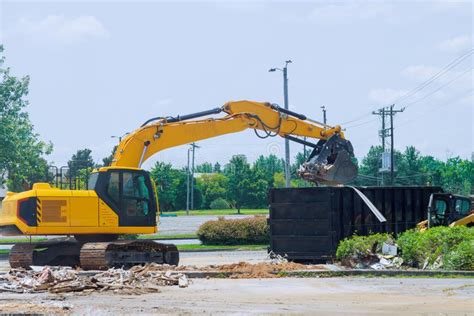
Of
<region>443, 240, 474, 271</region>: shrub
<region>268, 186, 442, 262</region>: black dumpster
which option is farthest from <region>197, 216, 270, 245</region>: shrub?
<region>443, 240, 474, 271</region>: shrub

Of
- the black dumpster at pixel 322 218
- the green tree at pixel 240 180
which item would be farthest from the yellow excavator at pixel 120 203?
the green tree at pixel 240 180

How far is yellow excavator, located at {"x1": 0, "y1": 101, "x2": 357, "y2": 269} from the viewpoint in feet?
74.4

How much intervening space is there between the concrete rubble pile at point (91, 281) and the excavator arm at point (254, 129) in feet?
Result: 17.1

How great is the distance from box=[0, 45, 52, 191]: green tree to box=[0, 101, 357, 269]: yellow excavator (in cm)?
2037

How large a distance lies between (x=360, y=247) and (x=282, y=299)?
20.9 ft

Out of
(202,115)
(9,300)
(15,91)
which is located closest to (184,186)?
(15,91)

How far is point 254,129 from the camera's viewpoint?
26.2 m

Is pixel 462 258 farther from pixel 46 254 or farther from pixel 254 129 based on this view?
pixel 46 254

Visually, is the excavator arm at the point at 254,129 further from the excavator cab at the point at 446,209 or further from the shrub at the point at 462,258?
the shrub at the point at 462,258

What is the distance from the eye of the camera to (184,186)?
123125 mm

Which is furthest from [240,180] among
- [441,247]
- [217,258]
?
[441,247]

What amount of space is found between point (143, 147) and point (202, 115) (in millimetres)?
2089

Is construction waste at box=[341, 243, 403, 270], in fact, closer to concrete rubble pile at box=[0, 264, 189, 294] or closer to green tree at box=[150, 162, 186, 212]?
concrete rubble pile at box=[0, 264, 189, 294]

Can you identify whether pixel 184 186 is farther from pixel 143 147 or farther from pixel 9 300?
pixel 9 300
